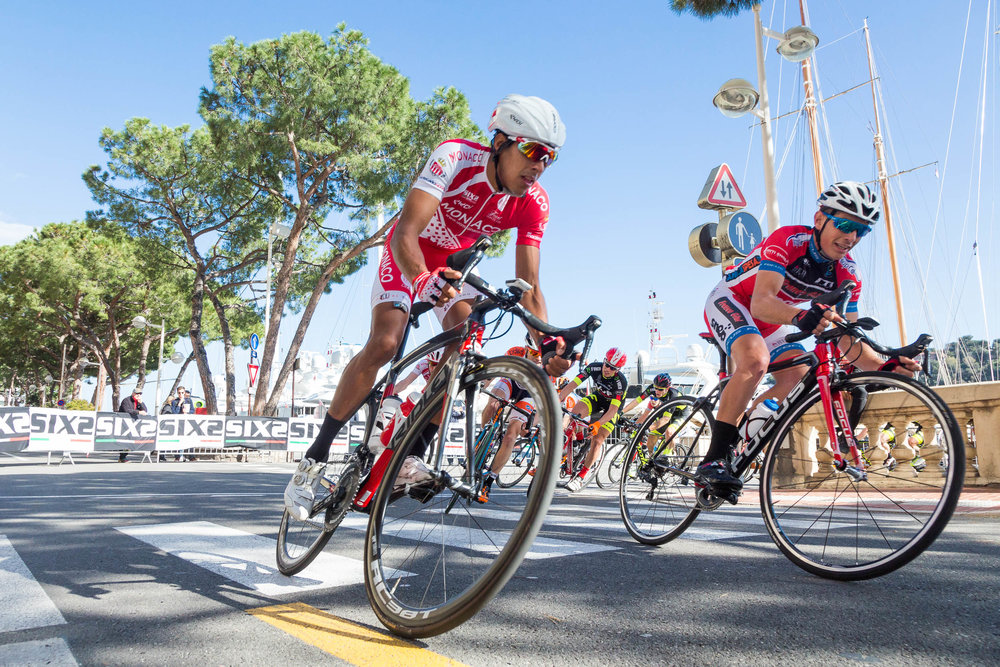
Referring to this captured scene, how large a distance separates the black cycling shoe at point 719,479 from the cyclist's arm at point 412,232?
1.78 metres

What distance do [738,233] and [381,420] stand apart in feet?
22.0

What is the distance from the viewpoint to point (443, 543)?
221 centimetres

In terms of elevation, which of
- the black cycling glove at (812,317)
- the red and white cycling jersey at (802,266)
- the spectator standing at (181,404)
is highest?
the red and white cycling jersey at (802,266)

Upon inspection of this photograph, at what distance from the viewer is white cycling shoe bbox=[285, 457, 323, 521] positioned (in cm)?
273

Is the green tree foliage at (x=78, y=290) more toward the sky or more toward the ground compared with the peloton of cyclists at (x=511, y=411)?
more toward the sky

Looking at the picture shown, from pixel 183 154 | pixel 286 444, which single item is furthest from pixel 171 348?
pixel 286 444

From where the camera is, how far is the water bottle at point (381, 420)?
8.68 ft

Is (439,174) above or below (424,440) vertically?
above

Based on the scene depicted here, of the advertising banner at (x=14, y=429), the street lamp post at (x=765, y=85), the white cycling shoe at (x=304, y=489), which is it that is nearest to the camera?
the white cycling shoe at (x=304, y=489)

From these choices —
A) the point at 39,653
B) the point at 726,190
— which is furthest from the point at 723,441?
the point at 726,190

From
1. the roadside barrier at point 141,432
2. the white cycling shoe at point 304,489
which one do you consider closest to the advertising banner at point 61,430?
the roadside barrier at point 141,432

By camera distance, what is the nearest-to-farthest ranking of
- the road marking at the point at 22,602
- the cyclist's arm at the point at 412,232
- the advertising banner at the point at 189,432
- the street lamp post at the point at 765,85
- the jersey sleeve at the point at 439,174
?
the road marking at the point at 22,602 → the cyclist's arm at the point at 412,232 → the jersey sleeve at the point at 439,174 → the street lamp post at the point at 765,85 → the advertising banner at the point at 189,432

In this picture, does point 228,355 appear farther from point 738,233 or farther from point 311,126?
point 738,233

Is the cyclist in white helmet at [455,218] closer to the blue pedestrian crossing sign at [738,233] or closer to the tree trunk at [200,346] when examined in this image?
the blue pedestrian crossing sign at [738,233]
